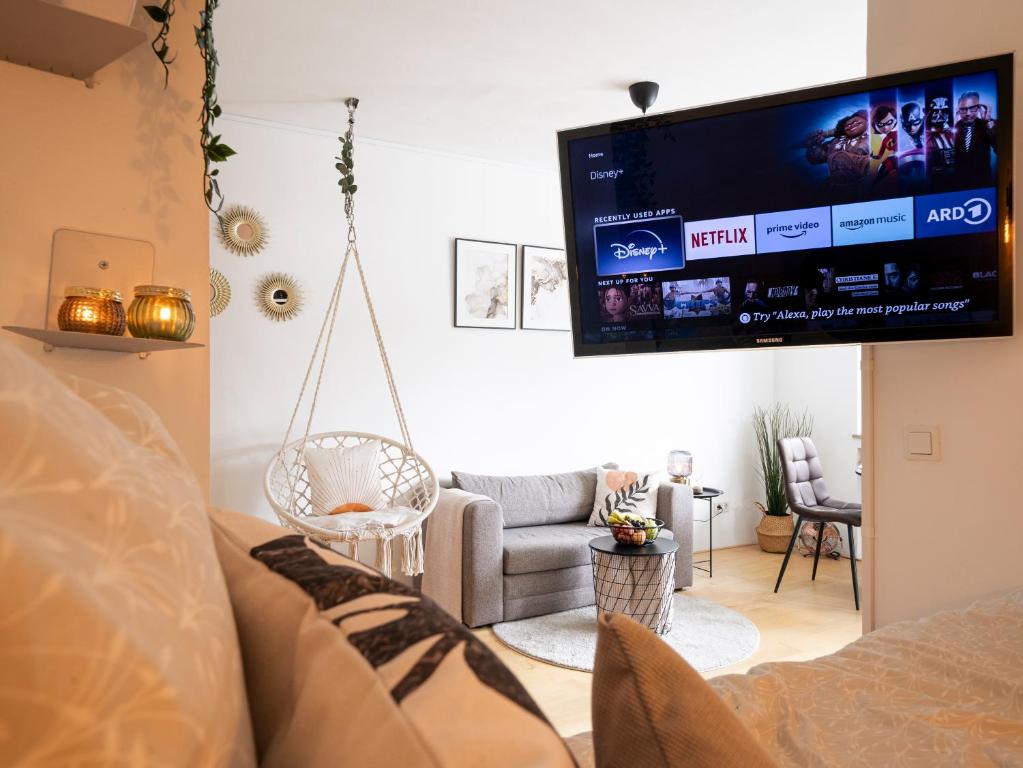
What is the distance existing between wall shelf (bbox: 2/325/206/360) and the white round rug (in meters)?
2.43

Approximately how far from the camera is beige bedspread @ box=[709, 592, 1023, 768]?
113cm

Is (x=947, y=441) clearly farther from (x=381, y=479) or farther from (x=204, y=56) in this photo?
(x=381, y=479)

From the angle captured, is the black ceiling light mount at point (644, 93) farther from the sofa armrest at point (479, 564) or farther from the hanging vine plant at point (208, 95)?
the hanging vine plant at point (208, 95)

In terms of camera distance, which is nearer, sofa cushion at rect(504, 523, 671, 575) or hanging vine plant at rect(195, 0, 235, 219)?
hanging vine plant at rect(195, 0, 235, 219)

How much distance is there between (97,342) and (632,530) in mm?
2832

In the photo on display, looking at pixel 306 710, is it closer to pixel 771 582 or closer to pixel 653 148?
pixel 653 148

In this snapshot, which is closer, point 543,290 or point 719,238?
point 719,238

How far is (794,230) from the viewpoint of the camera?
215 centimetres

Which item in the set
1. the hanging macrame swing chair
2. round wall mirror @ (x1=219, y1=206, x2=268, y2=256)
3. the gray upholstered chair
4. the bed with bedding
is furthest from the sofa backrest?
the bed with bedding

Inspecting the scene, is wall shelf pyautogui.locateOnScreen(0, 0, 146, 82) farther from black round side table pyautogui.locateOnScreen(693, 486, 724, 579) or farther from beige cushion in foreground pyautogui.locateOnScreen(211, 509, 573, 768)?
black round side table pyautogui.locateOnScreen(693, 486, 724, 579)

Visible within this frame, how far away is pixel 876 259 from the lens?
2.04 meters

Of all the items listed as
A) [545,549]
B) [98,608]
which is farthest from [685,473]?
[98,608]

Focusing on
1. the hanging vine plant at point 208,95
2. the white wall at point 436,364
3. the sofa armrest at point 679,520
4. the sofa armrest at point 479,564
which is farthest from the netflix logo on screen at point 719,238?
the white wall at point 436,364

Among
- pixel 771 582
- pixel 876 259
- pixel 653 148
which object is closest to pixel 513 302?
pixel 771 582
